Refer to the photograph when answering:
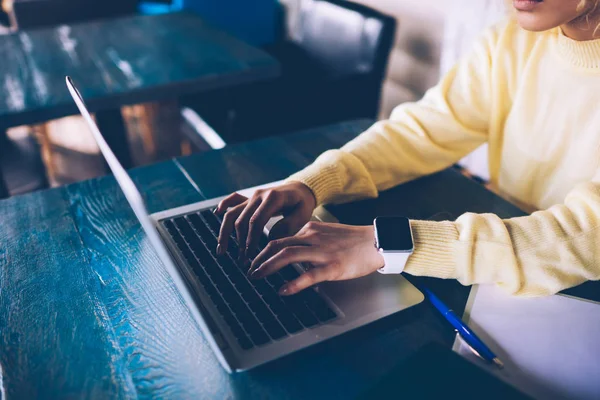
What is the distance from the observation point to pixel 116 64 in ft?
A: 5.47

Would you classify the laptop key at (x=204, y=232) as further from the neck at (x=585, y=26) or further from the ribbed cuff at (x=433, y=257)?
the neck at (x=585, y=26)

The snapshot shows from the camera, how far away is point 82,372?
0.57 meters

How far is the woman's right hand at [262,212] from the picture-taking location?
0.76 metres

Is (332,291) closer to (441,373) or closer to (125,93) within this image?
(441,373)

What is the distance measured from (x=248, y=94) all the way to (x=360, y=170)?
130 cm

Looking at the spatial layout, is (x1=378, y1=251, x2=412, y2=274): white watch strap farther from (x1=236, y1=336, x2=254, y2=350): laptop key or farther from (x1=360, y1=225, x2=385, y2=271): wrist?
(x1=236, y1=336, x2=254, y2=350): laptop key

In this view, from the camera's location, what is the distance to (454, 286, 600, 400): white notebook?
59 cm

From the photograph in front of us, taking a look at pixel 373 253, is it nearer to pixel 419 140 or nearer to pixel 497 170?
pixel 419 140

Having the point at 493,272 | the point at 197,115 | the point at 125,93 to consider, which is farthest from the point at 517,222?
the point at 197,115

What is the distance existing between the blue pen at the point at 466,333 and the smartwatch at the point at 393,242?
0.21 feet

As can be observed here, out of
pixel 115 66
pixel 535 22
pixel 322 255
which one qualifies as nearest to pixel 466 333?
pixel 322 255

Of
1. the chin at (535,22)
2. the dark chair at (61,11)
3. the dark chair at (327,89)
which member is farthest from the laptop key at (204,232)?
the dark chair at (61,11)

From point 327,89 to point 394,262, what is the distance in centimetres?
135

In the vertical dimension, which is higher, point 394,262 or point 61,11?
point 394,262
